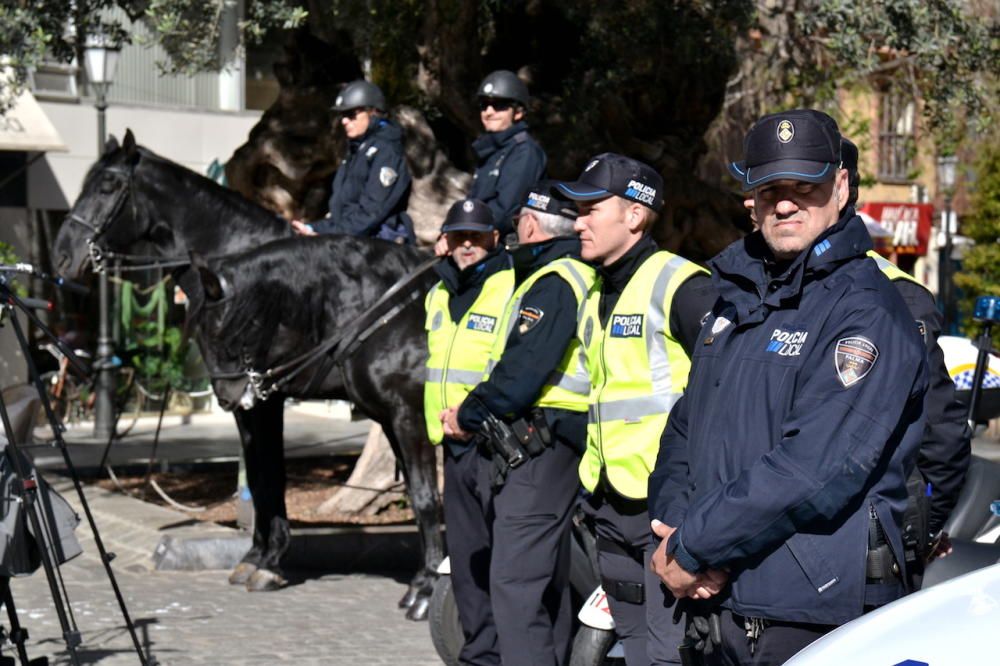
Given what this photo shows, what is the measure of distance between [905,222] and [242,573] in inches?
1153

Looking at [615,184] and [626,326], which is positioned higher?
[615,184]

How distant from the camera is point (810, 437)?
3.50 meters

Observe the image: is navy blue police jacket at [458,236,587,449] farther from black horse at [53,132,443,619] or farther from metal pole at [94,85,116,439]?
metal pole at [94,85,116,439]

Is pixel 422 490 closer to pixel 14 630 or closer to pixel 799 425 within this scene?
pixel 14 630

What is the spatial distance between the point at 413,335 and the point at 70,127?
13.4 metres

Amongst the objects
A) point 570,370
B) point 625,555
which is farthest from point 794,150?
point 570,370

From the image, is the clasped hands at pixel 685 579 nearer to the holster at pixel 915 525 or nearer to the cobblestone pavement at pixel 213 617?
the holster at pixel 915 525

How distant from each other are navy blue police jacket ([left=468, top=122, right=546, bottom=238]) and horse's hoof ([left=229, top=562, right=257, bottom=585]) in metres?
2.86

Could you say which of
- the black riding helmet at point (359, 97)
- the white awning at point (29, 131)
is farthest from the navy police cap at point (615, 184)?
the white awning at point (29, 131)

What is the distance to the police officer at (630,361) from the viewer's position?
5.27 meters

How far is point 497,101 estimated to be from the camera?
8703 mm

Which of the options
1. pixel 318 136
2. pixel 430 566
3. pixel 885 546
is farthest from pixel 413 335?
pixel 885 546

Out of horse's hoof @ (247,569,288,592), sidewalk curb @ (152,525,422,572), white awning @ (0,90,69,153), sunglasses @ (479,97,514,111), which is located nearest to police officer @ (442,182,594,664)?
sunglasses @ (479,97,514,111)

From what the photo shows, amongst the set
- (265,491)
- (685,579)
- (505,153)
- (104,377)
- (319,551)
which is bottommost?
(104,377)
